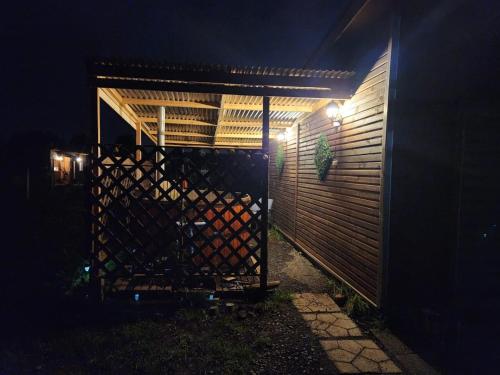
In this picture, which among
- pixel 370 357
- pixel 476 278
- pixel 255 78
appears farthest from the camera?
pixel 255 78

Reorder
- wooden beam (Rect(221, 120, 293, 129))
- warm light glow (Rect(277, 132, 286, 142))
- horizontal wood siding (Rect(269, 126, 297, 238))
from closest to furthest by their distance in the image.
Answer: wooden beam (Rect(221, 120, 293, 129)) → horizontal wood siding (Rect(269, 126, 297, 238)) → warm light glow (Rect(277, 132, 286, 142))

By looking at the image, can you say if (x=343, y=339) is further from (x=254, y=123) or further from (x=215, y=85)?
(x=254, y=123)

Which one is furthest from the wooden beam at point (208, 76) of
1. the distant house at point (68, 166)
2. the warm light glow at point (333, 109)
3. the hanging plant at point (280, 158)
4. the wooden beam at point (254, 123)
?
the distant house at point (68, 166)

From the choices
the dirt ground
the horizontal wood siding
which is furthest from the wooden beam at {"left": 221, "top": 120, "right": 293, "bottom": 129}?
the dirt ground

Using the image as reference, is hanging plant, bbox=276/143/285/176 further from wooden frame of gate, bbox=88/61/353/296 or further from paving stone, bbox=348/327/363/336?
paving stone, bbox=348/327/363/336

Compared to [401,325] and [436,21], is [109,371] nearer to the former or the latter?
[401,325]

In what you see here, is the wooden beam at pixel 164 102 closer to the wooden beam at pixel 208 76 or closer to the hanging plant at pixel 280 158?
the wooden beam at pixel 208 76

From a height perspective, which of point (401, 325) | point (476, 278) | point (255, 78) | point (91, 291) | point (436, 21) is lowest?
point (401, 325)

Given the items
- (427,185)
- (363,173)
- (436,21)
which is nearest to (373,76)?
(436,21)

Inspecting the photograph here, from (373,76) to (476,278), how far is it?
3.15m

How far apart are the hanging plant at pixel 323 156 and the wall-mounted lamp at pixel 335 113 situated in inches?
21.8

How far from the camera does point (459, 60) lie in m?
3.71

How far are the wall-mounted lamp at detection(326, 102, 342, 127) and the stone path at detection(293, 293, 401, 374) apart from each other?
3.11 metres

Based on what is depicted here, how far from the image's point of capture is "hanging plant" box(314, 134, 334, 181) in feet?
17.8
